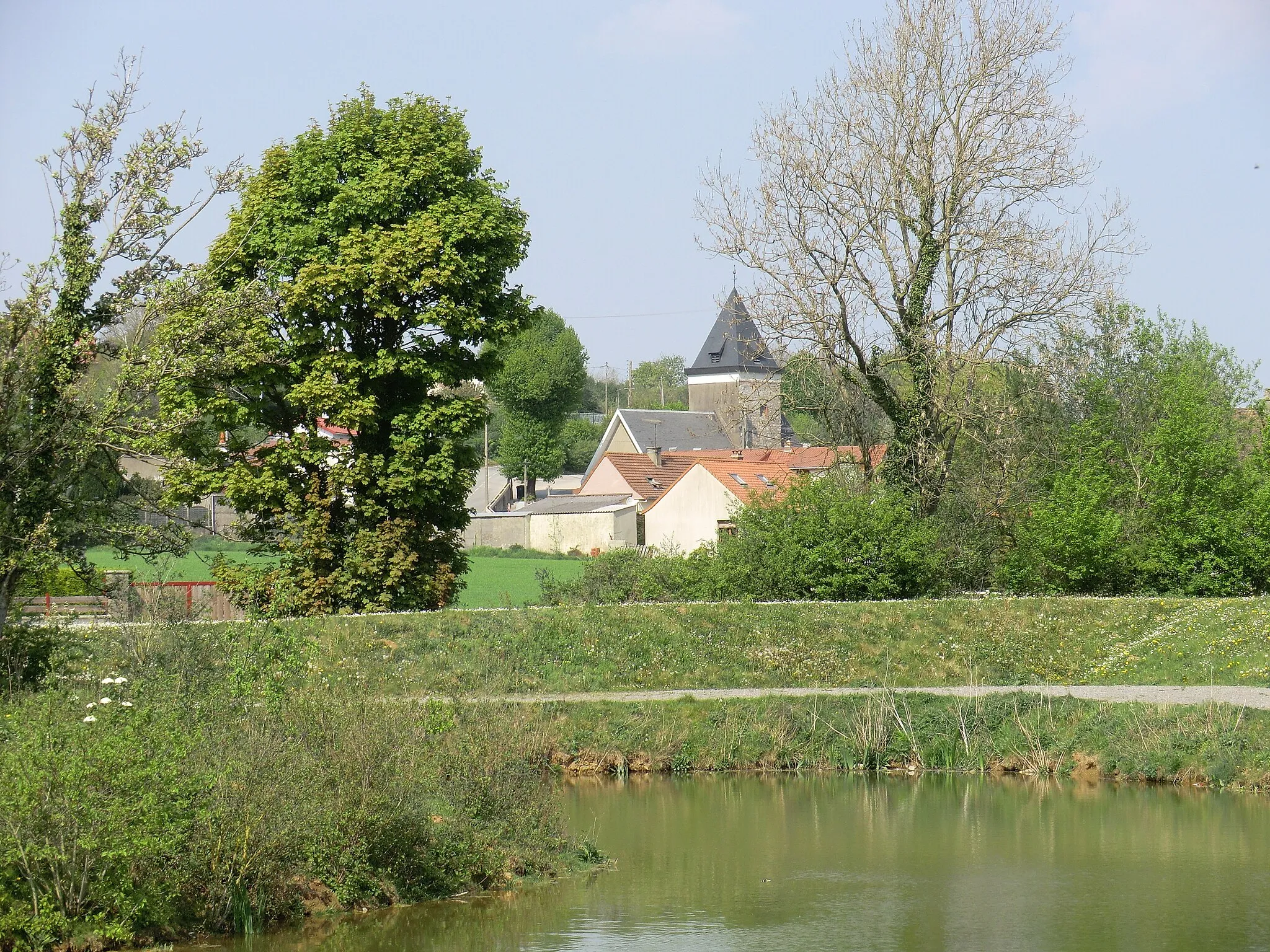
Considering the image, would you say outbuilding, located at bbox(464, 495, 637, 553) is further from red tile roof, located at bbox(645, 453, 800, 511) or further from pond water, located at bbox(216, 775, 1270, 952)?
pond water, located at bbox(216, 775, 1270, 952)

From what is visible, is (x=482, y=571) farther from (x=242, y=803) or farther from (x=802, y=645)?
(x=242, y=803)

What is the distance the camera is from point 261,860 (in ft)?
36.5

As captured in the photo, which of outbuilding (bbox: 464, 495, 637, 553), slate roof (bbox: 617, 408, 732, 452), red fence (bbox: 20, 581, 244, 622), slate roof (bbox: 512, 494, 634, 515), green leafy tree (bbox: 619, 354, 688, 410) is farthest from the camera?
green leafy tree (bbox: 619, 354, 688, 410)

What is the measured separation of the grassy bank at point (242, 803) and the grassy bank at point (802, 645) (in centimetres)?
A: 745

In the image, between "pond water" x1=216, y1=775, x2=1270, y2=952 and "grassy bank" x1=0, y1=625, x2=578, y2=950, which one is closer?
"grassy bank" x1=0, y1=625, x2=578, y2=950

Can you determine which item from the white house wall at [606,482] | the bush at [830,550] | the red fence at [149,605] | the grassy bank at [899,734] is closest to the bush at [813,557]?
the bush at [830,550]

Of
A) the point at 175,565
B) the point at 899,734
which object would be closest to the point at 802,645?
the point at 899,734

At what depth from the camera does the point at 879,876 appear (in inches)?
538

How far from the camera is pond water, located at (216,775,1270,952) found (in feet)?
37.4

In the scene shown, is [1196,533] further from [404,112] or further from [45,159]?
[45,159]

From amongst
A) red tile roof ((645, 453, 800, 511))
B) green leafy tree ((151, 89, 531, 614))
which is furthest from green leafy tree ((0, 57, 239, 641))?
red tile roof ((645, 453, 800, 511))

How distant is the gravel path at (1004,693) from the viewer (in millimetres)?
20000

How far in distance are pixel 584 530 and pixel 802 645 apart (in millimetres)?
42751

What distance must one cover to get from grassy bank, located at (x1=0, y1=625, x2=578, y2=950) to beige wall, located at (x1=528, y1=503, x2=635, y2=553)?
50.1 m
